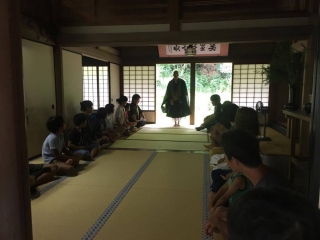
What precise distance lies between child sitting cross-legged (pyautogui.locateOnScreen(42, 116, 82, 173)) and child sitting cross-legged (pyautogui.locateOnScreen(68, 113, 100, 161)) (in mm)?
368

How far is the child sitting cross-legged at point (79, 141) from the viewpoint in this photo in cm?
370

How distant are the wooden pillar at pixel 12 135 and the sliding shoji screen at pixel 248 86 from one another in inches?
274

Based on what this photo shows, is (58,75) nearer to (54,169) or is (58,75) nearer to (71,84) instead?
(71,84)

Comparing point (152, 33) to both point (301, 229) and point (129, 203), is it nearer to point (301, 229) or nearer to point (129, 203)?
point (129, 203)

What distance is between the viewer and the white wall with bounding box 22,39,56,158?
147 inches

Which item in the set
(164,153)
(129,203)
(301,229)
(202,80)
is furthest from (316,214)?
(202,80)

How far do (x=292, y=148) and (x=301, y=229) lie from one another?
2726mm

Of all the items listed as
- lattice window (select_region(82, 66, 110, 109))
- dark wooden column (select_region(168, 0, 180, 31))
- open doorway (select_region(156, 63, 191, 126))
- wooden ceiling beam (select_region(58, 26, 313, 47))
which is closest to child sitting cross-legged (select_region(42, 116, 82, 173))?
wooden ceiling beam (select_region(58, 26, 313, 47))

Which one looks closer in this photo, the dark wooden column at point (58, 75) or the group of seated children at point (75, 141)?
the group of seated children at point (75, 141)

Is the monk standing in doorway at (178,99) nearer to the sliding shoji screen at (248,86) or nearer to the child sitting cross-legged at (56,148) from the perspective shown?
the sliding shoji screen at (248,86)

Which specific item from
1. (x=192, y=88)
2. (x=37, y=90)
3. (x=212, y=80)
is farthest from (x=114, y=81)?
(x=212, y=80)

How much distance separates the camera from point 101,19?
14.4 ft

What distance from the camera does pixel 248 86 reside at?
735 cm

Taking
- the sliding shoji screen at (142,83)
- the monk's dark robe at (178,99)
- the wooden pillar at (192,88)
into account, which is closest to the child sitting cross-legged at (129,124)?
the monk's dark robe at (178,99)
